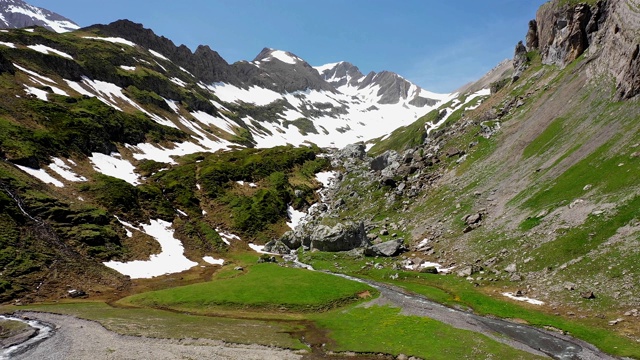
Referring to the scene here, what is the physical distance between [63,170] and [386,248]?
277ft

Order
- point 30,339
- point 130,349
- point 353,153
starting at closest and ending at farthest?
point 130,349, point 30,339, point 353,153

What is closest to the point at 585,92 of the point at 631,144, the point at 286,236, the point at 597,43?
the point at 597,43

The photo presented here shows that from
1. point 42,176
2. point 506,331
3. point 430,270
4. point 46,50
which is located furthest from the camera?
point 46,50

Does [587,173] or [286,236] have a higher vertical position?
[587,173]

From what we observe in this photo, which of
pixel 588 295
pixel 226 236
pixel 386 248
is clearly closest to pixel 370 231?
pixel 386 248

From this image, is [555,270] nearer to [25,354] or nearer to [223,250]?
[25,354]

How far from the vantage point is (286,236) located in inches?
3986

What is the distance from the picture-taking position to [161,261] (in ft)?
254

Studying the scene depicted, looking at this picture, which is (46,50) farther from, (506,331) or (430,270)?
(506,331)

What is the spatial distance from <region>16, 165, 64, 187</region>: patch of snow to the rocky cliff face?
122 m

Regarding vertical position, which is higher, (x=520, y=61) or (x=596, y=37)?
(x=520, y=61)

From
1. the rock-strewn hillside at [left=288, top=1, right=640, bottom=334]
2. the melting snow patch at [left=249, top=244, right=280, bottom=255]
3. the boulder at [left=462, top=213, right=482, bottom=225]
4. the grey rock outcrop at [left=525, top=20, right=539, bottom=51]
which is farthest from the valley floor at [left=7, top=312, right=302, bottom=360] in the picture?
the grey rock outcrop at [left=525, top=20, right=539, bottom=51]

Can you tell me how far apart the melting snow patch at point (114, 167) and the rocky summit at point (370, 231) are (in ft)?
3.04

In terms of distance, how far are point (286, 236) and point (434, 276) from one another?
5049 cm
